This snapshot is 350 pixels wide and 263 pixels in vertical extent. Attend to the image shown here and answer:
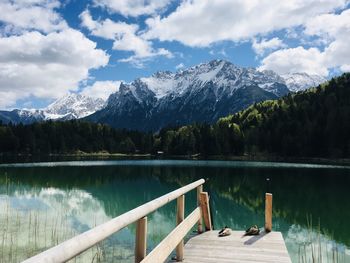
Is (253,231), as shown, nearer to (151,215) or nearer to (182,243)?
(182,243)

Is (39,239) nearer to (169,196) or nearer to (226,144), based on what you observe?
(169,196)

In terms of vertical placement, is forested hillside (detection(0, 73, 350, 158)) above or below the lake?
above

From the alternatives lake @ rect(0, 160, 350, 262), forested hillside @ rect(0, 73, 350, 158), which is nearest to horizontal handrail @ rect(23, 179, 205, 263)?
lake @ rect(0, 160, 350, 262)

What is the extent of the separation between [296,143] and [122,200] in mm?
129404

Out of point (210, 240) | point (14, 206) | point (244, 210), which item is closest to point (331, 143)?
point (244, 210)

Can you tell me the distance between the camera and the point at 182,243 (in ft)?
35.8

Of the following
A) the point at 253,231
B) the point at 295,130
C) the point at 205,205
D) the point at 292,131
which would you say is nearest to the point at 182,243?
the point at 205,205

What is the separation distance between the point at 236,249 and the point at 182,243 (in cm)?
225

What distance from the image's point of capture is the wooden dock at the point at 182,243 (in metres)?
4.34

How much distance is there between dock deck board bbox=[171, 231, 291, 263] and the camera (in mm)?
11086

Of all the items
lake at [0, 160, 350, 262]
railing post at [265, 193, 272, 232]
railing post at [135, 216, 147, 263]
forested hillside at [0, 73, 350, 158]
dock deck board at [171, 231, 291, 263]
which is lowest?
lake at [0, 160, 350, 262]

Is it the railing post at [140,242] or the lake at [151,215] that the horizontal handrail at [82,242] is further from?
the lake at [151,215]

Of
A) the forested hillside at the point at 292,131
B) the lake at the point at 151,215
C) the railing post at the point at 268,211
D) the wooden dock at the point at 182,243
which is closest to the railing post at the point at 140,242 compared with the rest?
the wooden dock at the point at 182,243

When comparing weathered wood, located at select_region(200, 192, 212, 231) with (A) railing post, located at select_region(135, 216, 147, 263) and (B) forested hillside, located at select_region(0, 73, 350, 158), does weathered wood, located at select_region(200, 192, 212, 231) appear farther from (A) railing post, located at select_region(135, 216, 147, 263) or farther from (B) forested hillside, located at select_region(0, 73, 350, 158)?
(B) forested hillside, located at select_region(0, 73, 350, 158)
